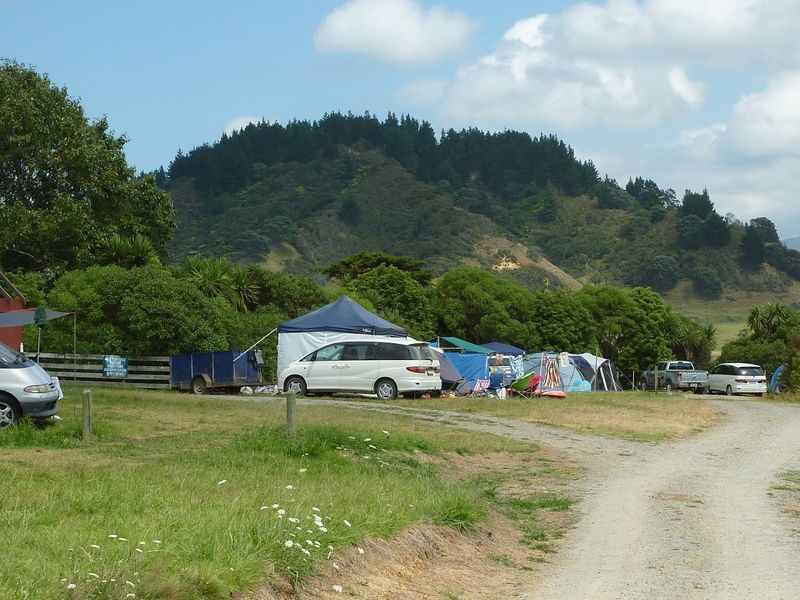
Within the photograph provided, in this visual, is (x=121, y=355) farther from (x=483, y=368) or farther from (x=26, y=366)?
(x=26, y=366)

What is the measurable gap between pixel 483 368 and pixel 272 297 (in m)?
9.84

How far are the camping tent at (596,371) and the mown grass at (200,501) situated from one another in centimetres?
3093

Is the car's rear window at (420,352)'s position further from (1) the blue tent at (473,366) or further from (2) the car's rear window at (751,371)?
(2) the car's rear window at (751,371)

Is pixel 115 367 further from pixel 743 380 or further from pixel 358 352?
pixel 743 380

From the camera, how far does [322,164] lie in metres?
177

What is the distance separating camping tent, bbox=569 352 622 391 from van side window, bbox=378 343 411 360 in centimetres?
2070

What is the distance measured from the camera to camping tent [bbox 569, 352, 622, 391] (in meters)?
47.7

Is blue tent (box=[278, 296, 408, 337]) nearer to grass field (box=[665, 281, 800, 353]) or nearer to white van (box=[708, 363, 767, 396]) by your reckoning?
white van (box=[708, 363, 767, 396])

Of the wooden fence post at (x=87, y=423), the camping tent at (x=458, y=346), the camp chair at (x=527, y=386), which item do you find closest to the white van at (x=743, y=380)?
the camping tent at (x=458, y=346)

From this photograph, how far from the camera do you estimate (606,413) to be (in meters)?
24.8

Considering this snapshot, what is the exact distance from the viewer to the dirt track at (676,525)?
7.95m

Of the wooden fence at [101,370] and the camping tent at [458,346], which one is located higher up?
the camping tent at [458,346]

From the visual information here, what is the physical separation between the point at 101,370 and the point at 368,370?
29.2 feet

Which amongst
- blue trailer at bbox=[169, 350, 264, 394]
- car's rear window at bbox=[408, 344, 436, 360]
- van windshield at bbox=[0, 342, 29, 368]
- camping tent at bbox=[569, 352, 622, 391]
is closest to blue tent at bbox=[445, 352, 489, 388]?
car's rear window at bbox=[408, 344, 436, 360]
